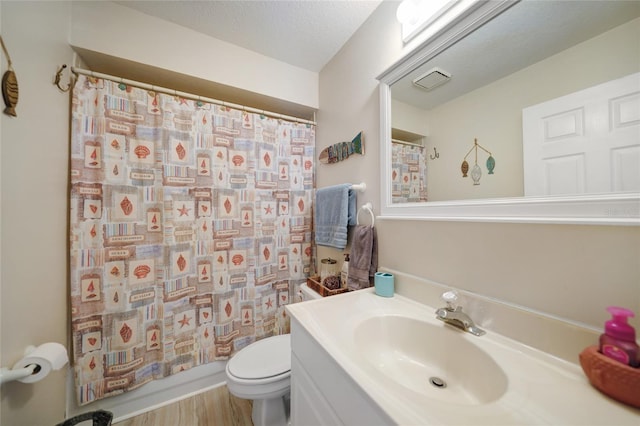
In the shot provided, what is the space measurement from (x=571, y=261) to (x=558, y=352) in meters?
0.24

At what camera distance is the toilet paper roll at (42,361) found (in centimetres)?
71

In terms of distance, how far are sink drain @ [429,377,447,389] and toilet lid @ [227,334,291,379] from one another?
2.26 feet

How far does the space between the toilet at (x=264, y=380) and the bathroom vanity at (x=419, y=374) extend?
23 cm

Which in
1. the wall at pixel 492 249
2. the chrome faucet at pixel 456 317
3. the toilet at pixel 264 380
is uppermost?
the wall at pixel 492 249

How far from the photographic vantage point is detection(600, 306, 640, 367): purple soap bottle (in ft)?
1.39

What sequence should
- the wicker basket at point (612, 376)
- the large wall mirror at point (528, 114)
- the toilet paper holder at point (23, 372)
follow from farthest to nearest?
the toilet paper holder at point (23, 372) < the large wall mirror at point (528, 114) < the wicker basket at point (612, 376)

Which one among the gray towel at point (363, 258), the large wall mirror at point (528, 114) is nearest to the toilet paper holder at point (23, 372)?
the gray towel at point (363, 258)

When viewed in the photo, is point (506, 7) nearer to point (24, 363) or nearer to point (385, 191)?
point (385, 191)

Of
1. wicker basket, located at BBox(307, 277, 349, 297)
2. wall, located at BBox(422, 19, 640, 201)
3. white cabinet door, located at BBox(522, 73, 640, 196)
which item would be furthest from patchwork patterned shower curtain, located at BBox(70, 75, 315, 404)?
white cabinet door, located at BBox(522, 73, 640, 196)

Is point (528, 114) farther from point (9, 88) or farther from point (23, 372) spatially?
point (23, 372)

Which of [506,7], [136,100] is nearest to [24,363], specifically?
[136,100]

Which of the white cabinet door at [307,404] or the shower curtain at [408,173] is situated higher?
the shower curtain at [408,173]

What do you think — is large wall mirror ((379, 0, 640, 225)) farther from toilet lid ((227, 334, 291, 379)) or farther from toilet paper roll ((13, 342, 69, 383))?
toilet paper roll ((13, 342, 69, 383))

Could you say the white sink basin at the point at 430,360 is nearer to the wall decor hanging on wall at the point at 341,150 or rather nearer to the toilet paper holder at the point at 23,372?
the wall decor hanging on wall at the point at 341,150
